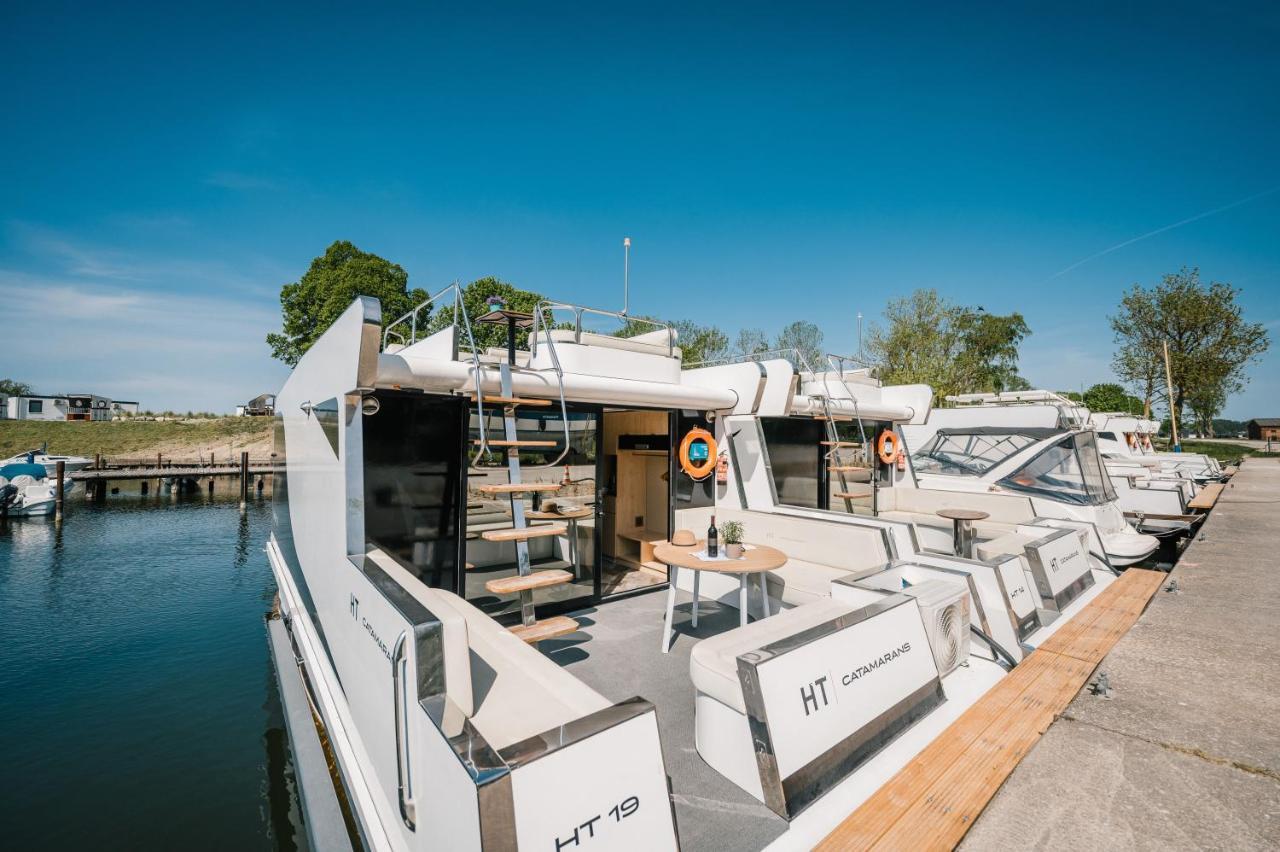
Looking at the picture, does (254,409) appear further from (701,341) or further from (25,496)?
(701,341)

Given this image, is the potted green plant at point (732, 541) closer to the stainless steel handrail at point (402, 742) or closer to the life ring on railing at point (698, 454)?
the life ring on railing at point (698, 454)

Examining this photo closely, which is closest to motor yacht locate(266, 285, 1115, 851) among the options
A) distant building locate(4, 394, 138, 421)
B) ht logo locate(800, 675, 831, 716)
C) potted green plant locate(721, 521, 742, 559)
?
ht logo locate(800, 675, 831, 716)

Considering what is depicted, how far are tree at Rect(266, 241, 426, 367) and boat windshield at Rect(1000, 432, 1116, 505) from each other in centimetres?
2422

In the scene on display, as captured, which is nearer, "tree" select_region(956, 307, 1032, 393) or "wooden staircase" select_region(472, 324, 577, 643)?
"wooden staircase" select_region(472, 324, 577, 643)

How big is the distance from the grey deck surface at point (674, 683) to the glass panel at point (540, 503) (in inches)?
21.5

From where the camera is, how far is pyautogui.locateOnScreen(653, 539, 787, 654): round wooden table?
143 inches

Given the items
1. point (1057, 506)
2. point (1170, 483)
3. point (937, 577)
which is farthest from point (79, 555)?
point (1170, 483)

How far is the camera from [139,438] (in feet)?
93.9

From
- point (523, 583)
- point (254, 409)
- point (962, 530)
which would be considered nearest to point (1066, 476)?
point (962, 530)

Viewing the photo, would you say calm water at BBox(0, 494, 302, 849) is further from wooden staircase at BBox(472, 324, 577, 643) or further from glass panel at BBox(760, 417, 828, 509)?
glass panel at BBox(760, 417, 828, 509)

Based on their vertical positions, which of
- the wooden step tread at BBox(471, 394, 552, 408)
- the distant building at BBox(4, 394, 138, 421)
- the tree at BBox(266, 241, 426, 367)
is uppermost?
the tree at BBox(266, 241, 426, 367)

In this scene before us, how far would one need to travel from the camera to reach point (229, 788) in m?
4.15

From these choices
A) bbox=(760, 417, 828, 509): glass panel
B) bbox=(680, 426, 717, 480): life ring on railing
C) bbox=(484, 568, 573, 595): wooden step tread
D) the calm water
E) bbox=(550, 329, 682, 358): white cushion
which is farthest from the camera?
bbox=(760, 417, 828, 509): glass panel

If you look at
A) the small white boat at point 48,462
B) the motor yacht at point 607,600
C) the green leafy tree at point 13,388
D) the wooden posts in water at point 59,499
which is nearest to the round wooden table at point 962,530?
the motor yacht at point 607,600
